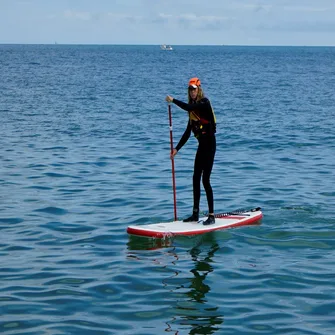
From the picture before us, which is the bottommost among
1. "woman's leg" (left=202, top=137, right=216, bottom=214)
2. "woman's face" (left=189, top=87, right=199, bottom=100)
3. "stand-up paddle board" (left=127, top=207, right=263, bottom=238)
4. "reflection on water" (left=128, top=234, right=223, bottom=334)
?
"reflection on water" (left=128, top=234, right=223, bottom=334)

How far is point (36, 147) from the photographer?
25156 mm

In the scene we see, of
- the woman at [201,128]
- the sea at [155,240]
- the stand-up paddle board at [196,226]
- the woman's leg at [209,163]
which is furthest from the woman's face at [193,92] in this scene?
the sea at [155,240]

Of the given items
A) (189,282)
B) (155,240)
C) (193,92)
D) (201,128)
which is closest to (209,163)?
(201,128)

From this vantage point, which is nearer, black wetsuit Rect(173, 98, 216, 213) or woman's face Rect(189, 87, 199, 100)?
woman's face Rect(189, 87, 199, 100)

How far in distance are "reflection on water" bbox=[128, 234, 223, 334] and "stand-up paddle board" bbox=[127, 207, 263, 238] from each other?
12cm

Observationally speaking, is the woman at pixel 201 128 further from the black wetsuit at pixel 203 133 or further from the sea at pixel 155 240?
the sea at pixel 155 240

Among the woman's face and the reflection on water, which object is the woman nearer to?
the woman's face

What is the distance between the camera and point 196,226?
1380cm

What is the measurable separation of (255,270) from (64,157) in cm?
1261

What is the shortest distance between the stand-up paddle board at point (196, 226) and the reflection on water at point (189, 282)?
4.9 inches

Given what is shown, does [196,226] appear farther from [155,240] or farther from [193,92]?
[193,92]

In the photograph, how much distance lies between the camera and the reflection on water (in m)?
9.53

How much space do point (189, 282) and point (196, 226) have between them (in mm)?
2758

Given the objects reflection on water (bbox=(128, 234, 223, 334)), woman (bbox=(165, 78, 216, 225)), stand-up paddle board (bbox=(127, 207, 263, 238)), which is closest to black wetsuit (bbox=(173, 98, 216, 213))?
woman (bbox=(165, 78, 216, 225))
